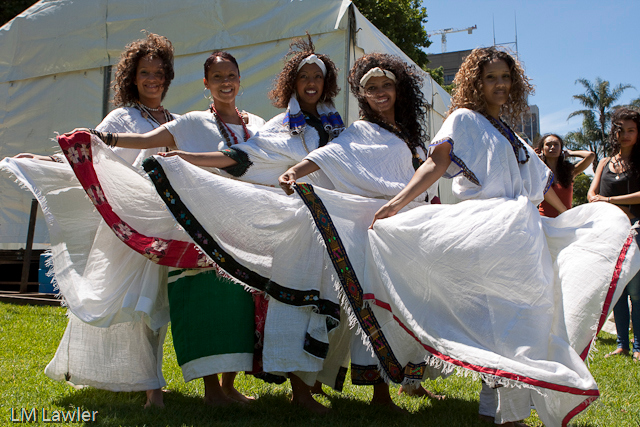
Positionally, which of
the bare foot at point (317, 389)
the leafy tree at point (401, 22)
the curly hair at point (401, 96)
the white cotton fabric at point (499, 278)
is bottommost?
the bare foot at point (317, 389)

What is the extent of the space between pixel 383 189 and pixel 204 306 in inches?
45.7

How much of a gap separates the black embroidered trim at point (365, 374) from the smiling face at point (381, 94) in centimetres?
146

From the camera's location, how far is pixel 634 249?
8.30ft

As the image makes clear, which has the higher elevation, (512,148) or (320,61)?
(320,61)

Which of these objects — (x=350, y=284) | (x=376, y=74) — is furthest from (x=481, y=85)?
(x=350, y=284)

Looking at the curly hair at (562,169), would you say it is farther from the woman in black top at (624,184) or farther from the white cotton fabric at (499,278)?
the white cotton fabric at (499,278)

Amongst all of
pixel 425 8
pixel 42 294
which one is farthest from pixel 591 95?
pixel 42 294

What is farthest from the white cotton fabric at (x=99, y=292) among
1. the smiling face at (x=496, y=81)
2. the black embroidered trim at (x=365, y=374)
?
the smiling face at (x=496, y=81)

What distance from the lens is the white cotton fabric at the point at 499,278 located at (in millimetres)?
2285

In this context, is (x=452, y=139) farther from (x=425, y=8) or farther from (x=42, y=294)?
(x=425, y=8)

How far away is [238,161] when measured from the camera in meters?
3.15

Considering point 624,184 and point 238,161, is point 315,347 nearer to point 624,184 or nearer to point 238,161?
point 238,161

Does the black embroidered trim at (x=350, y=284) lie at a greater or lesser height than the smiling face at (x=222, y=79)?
lesser

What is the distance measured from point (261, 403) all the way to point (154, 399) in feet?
1.91
